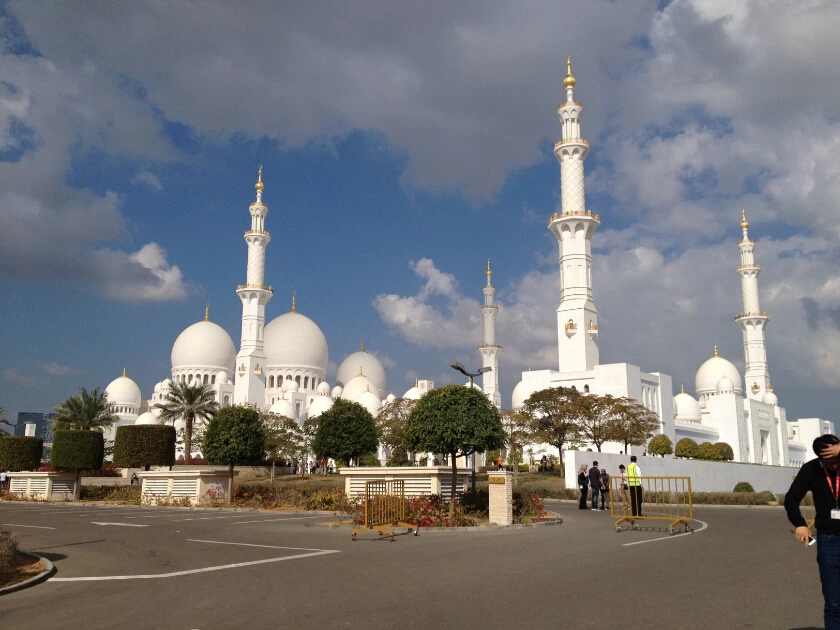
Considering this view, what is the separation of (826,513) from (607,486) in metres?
20.6

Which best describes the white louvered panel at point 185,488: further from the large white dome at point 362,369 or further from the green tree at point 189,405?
the large white dome at point 362,369

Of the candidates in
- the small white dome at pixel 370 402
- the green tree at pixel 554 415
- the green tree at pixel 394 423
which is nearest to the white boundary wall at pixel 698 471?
the green tree at pixel 554 415

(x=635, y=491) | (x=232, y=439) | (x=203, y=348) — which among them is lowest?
(x=635, y=491)

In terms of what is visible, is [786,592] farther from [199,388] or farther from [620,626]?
[199,388]

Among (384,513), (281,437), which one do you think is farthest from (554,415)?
(384,513)

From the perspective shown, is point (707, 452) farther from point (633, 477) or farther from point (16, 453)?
point (16, 453)

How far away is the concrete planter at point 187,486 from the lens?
26.8 meters

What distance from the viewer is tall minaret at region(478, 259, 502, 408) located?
73.8 meters

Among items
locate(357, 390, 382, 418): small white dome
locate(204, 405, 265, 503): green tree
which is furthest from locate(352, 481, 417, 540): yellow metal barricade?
locate(357, 390, 382, 418): small white dome

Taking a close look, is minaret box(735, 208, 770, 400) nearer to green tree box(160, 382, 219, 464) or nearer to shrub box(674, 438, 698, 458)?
shrub box(674, 438, 698, 458)

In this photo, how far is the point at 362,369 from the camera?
87250mm

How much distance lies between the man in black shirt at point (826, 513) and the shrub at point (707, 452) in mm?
55598

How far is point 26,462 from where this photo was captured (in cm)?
3478

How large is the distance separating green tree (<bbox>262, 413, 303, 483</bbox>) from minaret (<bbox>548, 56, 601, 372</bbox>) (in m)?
21.3
